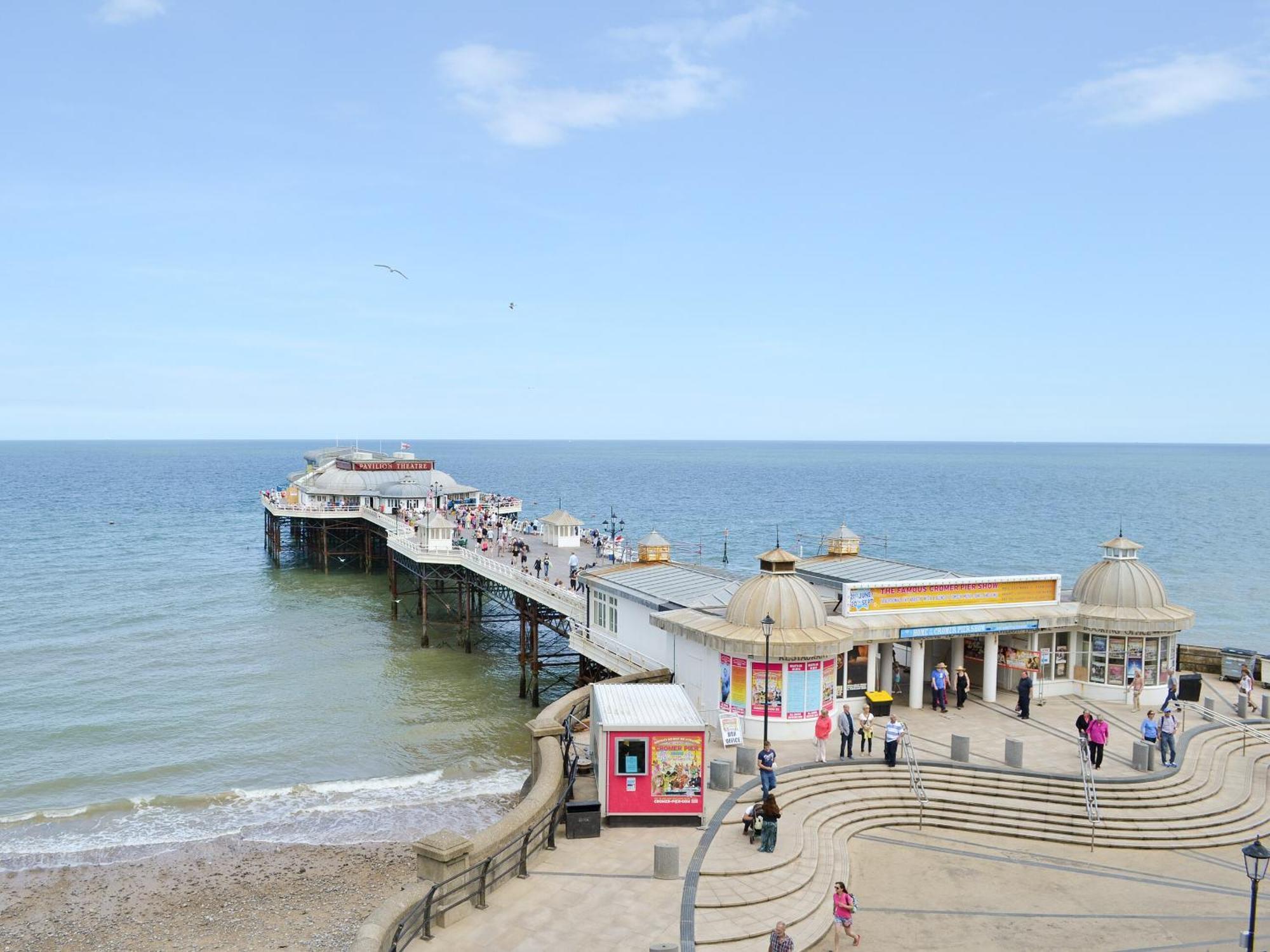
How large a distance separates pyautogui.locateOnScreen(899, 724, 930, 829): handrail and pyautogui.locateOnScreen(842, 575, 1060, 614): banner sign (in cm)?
442

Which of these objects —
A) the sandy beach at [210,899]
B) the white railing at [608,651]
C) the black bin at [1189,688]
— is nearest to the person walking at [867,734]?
the white railing at [608,651]

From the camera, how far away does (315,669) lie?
3569cm

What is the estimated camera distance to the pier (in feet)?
107

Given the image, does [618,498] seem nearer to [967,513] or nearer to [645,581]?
[967,513]

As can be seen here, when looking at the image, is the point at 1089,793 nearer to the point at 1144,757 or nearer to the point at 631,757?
the point at 1144,757

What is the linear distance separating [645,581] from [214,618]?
2786 cm

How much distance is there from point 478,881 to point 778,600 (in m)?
9.66

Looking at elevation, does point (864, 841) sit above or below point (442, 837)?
below

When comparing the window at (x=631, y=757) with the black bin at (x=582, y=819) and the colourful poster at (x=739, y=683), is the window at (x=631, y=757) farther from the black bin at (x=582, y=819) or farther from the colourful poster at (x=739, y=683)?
the colourful poster at (x=739, y=683)

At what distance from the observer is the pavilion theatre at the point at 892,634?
20031mm

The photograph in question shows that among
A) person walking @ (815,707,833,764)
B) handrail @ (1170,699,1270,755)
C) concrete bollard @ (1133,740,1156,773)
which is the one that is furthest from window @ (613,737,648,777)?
handrail @ (1170,699,1270,755)

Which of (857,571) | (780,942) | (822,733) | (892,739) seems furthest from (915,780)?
(857,571)

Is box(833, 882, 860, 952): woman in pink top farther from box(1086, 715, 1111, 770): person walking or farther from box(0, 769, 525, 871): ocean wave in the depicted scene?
box(0, 769, 525, 871): ocean wave

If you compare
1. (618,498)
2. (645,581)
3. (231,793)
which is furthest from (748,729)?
(618,498)
